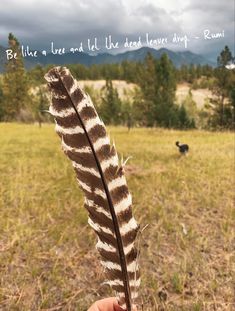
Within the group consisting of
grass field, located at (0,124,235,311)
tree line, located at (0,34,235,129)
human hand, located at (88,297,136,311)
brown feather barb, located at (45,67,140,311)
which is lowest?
grass field, located at (0,124,235,311)

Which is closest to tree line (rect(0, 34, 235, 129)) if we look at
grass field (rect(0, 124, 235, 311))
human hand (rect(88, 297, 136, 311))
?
grass field (rect(0, 124, 235, 311))

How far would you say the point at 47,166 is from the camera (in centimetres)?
894

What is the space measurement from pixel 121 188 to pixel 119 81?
122 meters

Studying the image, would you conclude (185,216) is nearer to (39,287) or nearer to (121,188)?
(39,287)

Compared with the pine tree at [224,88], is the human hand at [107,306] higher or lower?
lower

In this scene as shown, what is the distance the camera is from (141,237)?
5.05 metres

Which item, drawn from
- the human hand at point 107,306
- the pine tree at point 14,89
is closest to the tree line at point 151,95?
the pine tree at point 14,89

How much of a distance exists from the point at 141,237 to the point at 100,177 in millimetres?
3605

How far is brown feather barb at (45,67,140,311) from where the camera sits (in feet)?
4.76

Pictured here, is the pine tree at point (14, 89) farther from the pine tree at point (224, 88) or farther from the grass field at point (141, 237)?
the grass field at point (141, 237)

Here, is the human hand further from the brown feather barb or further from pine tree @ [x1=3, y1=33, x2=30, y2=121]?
pine tree @ [x1=3, y1=33, x2=30, y2=121]

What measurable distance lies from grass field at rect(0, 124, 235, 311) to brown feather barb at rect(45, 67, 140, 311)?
3390mm

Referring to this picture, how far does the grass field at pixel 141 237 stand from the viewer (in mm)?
5090

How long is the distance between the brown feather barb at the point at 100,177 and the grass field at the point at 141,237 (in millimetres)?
3390
